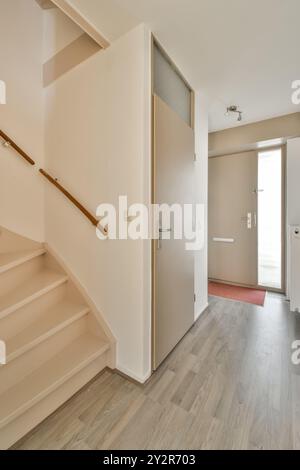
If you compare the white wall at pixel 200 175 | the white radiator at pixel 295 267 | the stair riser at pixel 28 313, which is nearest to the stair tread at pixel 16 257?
the stair riser at pixel 28 313

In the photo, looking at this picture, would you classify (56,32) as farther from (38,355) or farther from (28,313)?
(38,355)

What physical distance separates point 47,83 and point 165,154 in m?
1.73

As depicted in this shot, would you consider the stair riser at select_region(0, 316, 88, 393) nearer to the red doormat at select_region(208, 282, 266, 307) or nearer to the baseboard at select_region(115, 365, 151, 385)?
the baseboard at select_region(115, 365, 151, 385)

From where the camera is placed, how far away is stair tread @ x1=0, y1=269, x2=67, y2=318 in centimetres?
158

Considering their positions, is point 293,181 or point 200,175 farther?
point 293,181

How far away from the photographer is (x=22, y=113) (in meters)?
2.26

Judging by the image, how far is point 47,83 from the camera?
7.66 ft

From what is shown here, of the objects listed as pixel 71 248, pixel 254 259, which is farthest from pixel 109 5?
pixel 254 259

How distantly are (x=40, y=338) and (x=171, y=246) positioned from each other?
122 cm

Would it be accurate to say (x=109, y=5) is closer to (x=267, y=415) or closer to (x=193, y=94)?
(x=193, y=94)

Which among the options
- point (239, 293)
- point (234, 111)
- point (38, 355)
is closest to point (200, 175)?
point (234, 111)

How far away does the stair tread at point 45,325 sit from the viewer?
4.55 ft

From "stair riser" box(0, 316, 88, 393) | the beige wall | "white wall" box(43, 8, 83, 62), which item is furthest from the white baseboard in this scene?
the beige wall

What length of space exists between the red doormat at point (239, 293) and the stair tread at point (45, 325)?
224 cm
